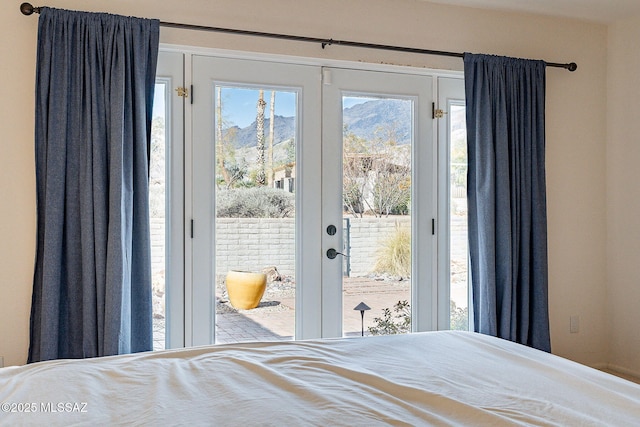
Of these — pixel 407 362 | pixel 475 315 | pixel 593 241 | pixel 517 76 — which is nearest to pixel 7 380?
pixel 407 362

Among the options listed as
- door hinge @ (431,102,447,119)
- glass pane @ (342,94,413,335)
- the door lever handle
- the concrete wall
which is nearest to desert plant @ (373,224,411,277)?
glass pane @ (342,94,413,335)

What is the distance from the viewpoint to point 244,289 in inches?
129

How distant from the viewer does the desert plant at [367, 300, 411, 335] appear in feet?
11.7

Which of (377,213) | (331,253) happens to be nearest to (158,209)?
(331,253)

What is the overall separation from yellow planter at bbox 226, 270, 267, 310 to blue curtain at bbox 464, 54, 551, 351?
4.67 ft

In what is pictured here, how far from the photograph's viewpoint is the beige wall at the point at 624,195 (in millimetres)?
3908

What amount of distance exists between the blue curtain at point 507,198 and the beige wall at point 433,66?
24 cm

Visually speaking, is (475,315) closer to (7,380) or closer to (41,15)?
(7,380)

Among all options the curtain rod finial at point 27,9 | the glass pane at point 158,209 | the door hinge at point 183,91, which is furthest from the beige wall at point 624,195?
the curtain rod finial at point 27,9

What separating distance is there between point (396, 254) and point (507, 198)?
0.81 metres

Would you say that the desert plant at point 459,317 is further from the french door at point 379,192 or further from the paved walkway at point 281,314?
the paved walkway at point 281,314

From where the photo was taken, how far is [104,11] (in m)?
2.99

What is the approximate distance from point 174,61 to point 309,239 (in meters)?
1.30

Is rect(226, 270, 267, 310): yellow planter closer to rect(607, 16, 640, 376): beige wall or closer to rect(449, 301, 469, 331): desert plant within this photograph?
rect(449, 301, 469, 331): desert plant
